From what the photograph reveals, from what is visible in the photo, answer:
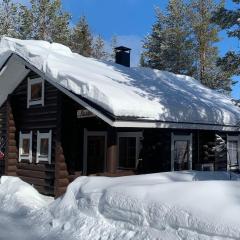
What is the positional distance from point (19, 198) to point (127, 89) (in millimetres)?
4552

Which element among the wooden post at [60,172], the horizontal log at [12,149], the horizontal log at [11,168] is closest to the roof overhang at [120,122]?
the wooden post at [60,172]

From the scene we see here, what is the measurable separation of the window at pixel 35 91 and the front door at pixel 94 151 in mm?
2246

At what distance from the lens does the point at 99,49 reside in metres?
44.9

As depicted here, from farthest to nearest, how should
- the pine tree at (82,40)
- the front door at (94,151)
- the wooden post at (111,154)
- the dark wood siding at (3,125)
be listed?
the pine tree at (82,40) → the dark wood siding at (3,125) → the front door at (94,151) → the wooden post at (111,154)

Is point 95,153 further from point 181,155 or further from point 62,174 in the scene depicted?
point 181,155

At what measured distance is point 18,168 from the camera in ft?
54.9

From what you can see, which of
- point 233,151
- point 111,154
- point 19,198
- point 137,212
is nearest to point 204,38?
point 233,151

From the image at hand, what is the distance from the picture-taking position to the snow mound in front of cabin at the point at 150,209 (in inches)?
270

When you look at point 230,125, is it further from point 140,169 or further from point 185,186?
point 185,186

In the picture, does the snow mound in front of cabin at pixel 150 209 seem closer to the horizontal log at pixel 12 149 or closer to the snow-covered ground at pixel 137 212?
the snow-covered ground at pixel 137 212

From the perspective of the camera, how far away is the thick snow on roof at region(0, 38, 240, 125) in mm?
11906

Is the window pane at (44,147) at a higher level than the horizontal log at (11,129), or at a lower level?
lower

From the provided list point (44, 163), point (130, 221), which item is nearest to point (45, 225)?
point (130, 221)

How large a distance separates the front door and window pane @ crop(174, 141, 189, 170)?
2.75 meters
